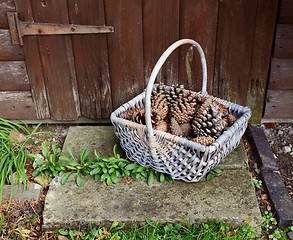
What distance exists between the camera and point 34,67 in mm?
2705

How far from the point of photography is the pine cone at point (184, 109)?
7.86 ft

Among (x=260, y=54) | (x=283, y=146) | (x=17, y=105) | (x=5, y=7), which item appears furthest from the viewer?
(x=17, y=105)

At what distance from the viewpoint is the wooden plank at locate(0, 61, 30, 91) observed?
2705mm

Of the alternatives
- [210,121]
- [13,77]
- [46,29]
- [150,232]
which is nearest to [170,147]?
[210,121]

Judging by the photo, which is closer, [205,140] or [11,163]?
[205,140]

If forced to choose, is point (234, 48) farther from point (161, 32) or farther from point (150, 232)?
point (150, 232)

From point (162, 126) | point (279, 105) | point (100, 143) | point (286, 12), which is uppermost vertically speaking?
point (286, 12)

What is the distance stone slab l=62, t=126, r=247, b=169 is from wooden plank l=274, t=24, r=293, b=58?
75cm

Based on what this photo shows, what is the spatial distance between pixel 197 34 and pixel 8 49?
146cm

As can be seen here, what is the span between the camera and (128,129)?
216cm

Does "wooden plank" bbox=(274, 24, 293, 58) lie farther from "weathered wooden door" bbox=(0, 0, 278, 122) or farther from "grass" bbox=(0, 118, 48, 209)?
"grass" bbox=(0, 118, 48, 209)

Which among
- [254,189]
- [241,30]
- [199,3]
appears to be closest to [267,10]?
[241,30]

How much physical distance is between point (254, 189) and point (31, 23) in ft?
6.46

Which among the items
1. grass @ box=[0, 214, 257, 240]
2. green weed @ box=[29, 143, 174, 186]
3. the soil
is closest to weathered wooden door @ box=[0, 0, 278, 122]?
the soil
